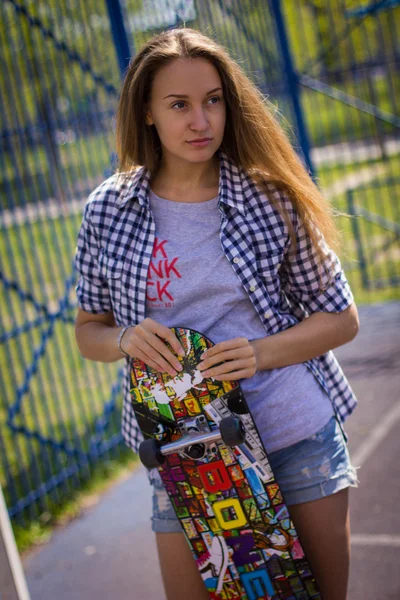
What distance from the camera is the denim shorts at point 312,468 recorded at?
6.27ft

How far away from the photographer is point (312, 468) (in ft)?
6.29

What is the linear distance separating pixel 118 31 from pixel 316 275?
2.96 metres

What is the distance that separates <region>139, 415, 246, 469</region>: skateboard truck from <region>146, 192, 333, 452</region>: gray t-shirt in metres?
0.15

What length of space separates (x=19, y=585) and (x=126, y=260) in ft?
2.97

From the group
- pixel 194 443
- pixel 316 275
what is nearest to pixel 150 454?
pixel 194 443

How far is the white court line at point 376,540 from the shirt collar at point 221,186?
6.46 feet

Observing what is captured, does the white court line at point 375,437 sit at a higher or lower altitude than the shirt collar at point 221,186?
lower

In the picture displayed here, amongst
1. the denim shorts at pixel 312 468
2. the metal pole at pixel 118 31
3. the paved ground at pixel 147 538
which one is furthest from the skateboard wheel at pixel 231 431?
the metal pole at pixel 118 31

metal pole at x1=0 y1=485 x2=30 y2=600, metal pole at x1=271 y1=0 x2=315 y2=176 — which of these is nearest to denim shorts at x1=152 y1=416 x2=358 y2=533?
metal pole at x1=0 y1=485 x2=30 y2=600

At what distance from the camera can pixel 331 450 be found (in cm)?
195

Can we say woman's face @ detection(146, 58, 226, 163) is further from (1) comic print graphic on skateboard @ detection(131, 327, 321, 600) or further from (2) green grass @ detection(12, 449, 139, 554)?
(2) green grass @ detection(12, 449, 139, 554)

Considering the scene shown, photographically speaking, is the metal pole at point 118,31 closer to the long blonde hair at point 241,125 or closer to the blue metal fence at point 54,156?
the blue metal fence at point 54,156

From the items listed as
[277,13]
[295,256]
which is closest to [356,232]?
[277,13]

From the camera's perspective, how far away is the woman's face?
1.86 meters
